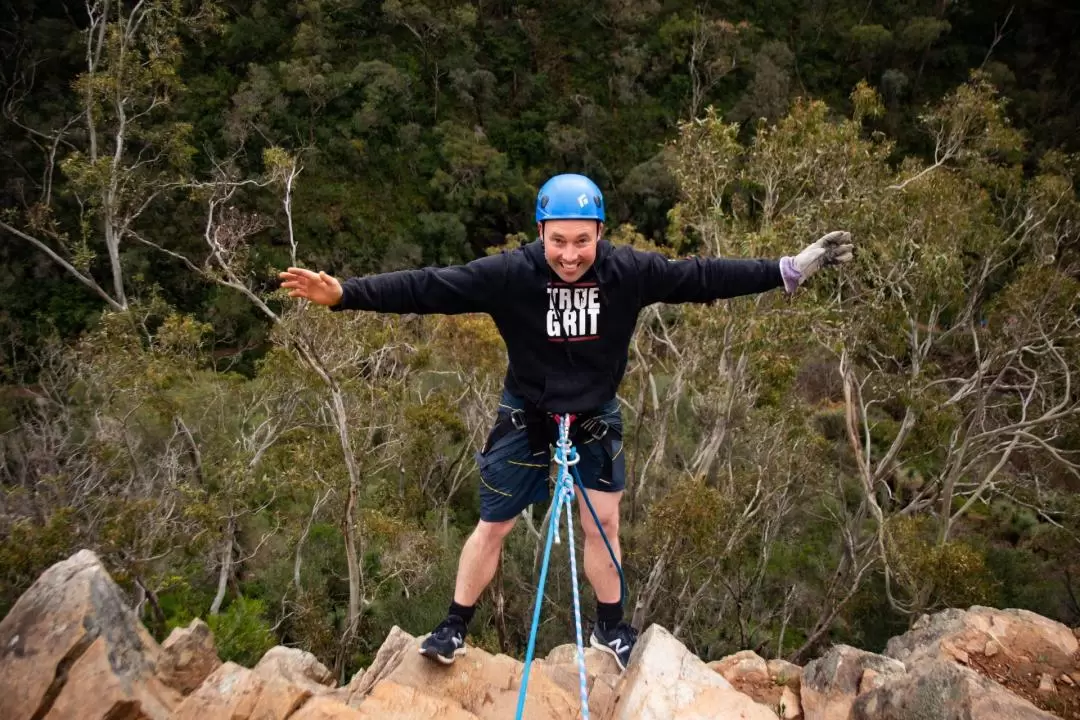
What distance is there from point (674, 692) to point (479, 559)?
0.98m

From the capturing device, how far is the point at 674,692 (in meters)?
2.74

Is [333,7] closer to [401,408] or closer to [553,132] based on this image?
[553,132]

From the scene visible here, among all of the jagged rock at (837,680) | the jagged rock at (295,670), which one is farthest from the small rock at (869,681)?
the jagged rock at (295,670)

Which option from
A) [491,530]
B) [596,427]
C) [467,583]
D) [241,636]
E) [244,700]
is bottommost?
[241,636]

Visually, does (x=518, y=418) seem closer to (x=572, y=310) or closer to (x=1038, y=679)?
(x=572, y=310)

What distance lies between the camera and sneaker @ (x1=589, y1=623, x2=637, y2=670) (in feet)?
11.3

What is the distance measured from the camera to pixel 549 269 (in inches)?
114

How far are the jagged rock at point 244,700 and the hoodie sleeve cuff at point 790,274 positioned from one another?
101 inches

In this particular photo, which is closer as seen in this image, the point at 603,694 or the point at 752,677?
the point at 603,694

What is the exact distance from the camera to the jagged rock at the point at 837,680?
3.31 meters

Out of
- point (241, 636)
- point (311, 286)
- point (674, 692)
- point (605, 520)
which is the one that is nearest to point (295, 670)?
point (605, 520)

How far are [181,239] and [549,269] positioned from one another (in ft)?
68.7

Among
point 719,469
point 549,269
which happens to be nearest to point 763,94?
point 719,469

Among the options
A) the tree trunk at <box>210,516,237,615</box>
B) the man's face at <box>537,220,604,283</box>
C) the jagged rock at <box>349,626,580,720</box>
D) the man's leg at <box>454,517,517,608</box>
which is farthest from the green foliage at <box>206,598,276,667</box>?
the man's face at <box>537,220,604,283</box>
